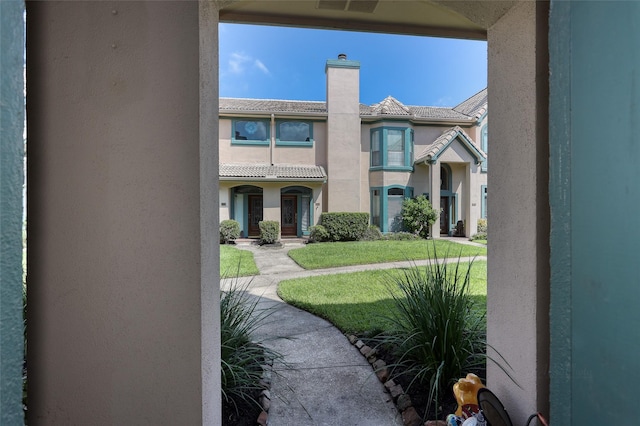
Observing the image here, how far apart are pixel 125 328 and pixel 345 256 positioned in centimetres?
901

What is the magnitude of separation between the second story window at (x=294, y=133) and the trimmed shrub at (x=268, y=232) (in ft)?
15.2

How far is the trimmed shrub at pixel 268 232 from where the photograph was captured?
14.4 metres

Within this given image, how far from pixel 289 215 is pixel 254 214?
193cm

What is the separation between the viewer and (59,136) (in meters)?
1.30

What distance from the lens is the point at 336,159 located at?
16.0 metres

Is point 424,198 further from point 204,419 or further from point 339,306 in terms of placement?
point 204,419

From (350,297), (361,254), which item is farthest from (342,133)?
(350,297)

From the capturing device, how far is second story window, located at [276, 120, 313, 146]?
1614 centimetres

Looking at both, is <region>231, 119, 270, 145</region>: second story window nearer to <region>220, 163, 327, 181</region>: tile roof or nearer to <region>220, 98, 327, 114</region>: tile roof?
<region>220, 98, 327, 114</region>: tile roof

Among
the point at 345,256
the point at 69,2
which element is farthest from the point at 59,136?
the point at 345,256

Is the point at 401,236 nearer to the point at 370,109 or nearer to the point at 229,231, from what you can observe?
the point at 370,109

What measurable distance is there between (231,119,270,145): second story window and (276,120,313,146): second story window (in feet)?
2.29

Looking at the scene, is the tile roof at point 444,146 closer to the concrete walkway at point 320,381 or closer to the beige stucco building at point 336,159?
the beige stucco building at point 336,159

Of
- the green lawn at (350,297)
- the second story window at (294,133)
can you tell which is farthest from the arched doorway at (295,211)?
the green lawn at (350,297)
